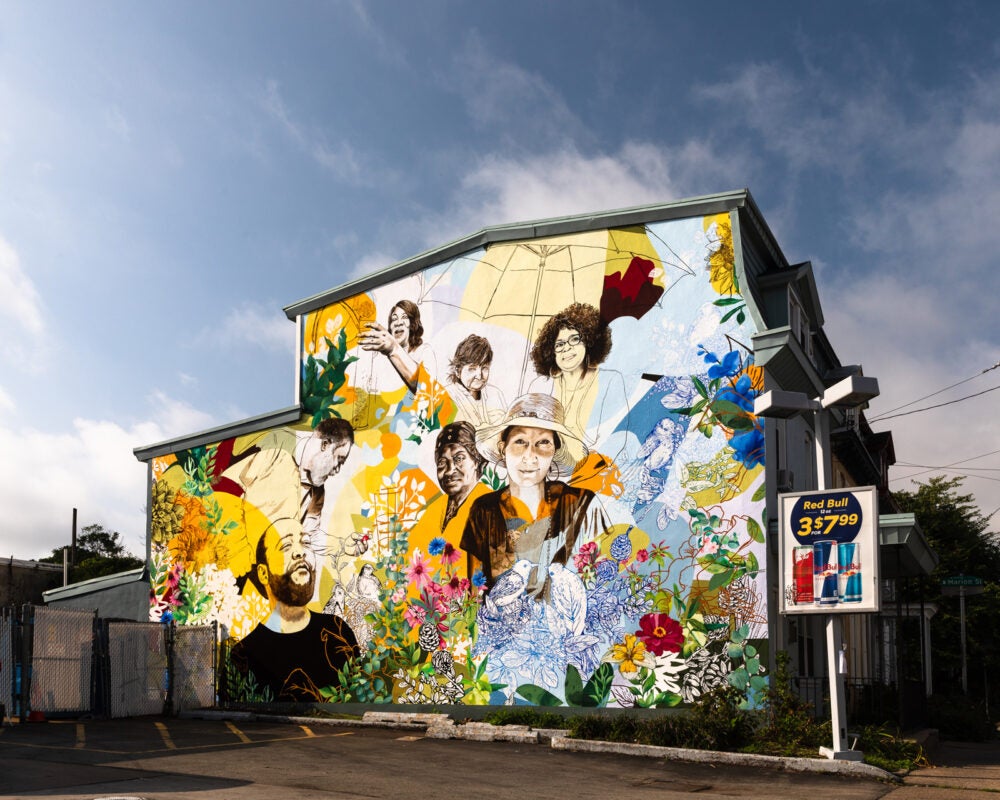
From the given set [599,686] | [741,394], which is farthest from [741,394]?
[599,686]

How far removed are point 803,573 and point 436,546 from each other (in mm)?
8203

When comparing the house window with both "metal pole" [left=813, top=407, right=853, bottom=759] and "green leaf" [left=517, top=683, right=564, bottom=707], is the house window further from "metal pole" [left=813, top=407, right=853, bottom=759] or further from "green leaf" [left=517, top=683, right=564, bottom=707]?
"green leaf" [left=517, top=683, right=564, bottom=707]

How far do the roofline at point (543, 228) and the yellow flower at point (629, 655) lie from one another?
8.31 metres

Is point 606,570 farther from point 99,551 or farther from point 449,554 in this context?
point 99,551

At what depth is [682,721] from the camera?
52.1 ft

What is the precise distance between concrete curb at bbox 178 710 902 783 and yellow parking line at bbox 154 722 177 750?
1.96 m

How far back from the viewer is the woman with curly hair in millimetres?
18984

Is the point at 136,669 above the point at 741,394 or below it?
below

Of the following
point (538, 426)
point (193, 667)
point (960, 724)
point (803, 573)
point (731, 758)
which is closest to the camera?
point (731, 758)

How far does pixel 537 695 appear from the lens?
18.6 metres

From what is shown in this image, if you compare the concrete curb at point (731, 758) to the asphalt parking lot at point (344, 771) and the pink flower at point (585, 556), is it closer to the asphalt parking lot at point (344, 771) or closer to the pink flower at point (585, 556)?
the asphalt parking lot at point (344, 771)

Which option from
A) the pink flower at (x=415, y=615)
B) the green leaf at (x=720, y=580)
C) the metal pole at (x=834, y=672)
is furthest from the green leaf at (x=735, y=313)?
the pink flower at (x=415, y=615)

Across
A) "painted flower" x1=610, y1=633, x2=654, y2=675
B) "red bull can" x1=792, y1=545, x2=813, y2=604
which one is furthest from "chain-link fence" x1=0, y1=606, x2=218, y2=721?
"red bull can" x1=792, y1=545, x2=813, y2=604

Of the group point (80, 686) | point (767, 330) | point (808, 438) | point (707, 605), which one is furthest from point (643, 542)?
point (80, 686)
